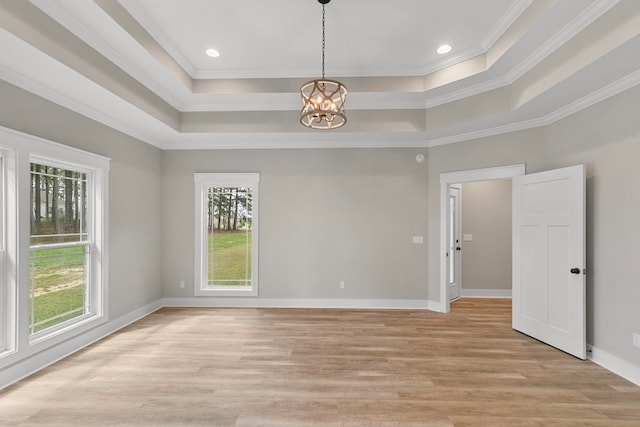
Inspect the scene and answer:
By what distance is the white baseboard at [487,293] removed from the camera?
5492 millimetres

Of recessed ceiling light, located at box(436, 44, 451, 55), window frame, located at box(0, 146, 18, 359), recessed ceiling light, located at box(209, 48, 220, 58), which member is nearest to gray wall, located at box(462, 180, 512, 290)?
recessed ceiling light, located at box(436, 44, 451, 55)

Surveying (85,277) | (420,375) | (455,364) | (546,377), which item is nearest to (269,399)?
(420,375)

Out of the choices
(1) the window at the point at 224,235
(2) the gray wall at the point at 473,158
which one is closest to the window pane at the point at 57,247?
(1) the window at the point at 224,235

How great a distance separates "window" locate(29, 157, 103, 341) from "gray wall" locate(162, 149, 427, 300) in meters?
1.31

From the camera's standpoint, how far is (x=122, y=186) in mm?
3881

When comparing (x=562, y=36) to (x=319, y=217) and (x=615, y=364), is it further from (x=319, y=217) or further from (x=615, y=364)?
(x=319, y=217)

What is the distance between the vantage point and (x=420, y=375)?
106 inches

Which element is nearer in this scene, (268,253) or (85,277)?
(85,277)

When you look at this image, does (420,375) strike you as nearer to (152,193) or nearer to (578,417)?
(578,417)

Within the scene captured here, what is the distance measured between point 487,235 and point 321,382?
177 inches

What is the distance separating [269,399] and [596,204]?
144 inches

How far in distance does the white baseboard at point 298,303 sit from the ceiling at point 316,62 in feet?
8.38

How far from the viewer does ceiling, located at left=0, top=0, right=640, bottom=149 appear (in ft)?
7.65

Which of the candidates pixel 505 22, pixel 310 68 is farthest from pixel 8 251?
pixel 505 22
